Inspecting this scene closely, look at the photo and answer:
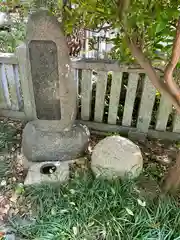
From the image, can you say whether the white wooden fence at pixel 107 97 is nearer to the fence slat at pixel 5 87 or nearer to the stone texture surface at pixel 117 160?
the fence slat at pixel 5 87

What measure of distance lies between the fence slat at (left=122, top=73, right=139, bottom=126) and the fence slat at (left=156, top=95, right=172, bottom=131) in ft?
0.96

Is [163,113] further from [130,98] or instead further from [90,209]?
[90,209]

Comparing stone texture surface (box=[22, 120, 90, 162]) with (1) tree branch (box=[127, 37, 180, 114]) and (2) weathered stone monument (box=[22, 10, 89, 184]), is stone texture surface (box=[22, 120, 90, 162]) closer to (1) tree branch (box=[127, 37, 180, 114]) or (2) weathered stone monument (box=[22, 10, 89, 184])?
(2) weathered stone monument (box=[22, 10, 89, 184])

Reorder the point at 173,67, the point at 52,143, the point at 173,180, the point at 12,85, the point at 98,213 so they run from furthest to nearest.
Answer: the point at 12,85 < the point at 52,143 < the point at 173,180 < the point at 98,213 < the point at 173,67

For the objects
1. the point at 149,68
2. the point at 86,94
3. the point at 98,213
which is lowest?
the point at 98,213

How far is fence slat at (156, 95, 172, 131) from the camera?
241 centimetres

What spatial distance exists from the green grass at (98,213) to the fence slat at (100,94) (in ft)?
3.05

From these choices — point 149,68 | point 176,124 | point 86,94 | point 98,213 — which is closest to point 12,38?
point 86,94

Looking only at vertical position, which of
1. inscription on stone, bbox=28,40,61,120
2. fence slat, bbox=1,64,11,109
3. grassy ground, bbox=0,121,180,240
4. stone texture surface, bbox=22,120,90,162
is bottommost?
grassy ground, bbox=0,121,180,240

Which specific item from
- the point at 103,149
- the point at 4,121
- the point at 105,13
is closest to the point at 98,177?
the point at 103,149

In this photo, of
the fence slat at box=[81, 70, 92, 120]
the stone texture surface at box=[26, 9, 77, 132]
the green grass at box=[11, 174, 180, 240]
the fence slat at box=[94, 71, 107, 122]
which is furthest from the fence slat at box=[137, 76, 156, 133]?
the green grass at box=[11, 174, 180, 240]

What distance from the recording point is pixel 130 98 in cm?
247

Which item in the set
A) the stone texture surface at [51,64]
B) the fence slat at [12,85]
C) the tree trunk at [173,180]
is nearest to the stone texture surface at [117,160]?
the tree trunk at [173,180]

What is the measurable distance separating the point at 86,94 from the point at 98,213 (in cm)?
127
